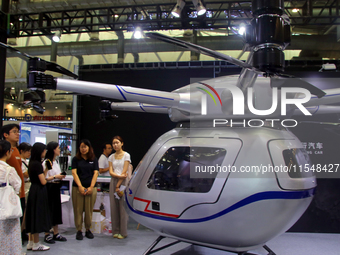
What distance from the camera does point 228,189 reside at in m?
2.10

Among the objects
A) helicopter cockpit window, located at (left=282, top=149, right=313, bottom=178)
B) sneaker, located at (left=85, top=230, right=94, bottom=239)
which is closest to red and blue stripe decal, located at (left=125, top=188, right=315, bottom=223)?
helicopter cockpit window, located at (left=282, top=149, right=313, bottom=178)

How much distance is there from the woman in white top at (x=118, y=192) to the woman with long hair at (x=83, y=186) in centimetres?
32

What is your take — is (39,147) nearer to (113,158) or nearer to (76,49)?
(113,158)

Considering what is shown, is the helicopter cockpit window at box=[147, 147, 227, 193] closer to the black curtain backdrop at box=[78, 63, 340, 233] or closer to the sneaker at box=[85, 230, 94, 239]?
the sneaker at box=[85, 230, 94, 239]

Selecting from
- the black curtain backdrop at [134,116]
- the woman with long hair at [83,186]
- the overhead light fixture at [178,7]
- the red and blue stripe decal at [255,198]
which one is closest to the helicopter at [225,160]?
the red and blue stripe decal at [255,198]

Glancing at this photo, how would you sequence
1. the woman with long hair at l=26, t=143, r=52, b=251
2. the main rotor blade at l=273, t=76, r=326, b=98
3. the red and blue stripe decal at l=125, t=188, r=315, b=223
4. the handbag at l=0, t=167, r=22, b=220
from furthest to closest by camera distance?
the woman with long hair at l=26, t=143, r=52, b=251
the handbag at l=0, t=167, r=22, b=220
the red and blue stripe decal at l=125, t=188, r=315, b=223
the main rotor blade at l=273, t=76, r=326, b=98

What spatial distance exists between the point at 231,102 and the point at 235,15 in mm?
6969

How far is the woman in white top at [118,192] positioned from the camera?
4.59 metres

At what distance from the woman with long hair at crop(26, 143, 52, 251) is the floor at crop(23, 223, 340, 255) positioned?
0.63 ft

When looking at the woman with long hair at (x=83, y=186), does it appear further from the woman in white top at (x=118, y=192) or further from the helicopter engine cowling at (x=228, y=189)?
the helicopter engine cowling at (x=228, y=189)

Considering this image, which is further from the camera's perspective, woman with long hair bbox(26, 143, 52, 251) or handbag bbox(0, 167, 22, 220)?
woman with long hair bbox(26, 143, 52, 251)

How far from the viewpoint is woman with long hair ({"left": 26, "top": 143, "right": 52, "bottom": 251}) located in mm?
3916

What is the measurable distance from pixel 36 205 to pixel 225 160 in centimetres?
305

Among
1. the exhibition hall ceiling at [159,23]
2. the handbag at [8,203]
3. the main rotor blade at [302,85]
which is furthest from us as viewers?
the exhibition hall ceiling at [159,23]
